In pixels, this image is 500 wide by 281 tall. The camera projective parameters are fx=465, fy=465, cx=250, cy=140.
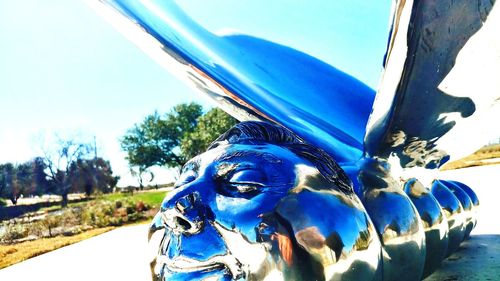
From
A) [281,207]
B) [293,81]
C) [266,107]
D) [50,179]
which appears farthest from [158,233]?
[50,179]

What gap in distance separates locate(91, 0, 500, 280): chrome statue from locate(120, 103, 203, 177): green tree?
29602 millimetres

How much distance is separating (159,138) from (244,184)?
32016mm

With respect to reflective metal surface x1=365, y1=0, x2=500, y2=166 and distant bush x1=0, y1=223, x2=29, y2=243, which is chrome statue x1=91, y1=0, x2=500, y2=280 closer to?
reflective metal surface x1=365, y1=0, x2=500, y2=166

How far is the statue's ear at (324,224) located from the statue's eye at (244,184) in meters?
0.09

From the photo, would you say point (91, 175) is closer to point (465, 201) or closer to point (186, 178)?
point (465, 201)

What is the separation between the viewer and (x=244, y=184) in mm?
1373

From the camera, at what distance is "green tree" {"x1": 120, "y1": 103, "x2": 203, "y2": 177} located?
3212 cm

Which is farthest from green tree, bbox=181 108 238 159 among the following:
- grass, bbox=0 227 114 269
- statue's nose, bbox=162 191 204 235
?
statue's nose, bbox=162 191 204 235

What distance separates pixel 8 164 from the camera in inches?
1140

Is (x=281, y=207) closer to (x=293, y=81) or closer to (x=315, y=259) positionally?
(x=315, y=259)

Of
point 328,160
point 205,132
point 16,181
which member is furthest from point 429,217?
point 16,181

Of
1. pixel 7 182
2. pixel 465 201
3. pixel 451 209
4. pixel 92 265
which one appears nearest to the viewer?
pixel 451 209

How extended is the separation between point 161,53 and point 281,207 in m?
1.15

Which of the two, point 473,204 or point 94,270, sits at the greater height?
point 473,204
